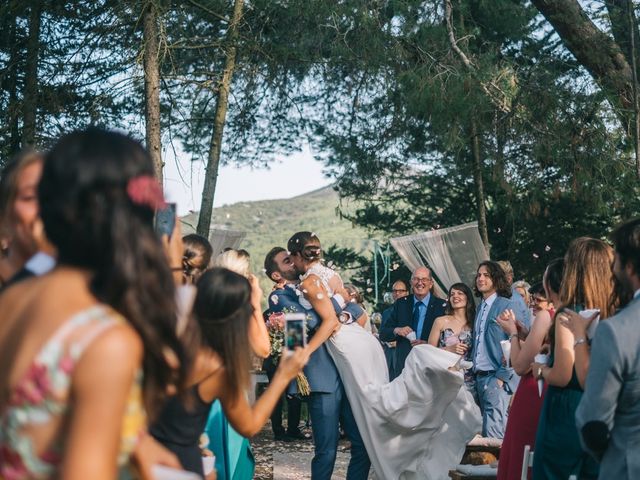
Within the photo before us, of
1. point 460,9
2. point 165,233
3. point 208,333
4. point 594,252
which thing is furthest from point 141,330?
point 460,9

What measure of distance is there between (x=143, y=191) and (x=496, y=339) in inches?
305

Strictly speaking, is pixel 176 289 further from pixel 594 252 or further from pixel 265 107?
pixel 265 107

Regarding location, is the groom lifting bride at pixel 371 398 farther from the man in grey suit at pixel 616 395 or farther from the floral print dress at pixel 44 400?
the floral print dress at pixel 44 400

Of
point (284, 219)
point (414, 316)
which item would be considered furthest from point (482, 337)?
point (284, 219)

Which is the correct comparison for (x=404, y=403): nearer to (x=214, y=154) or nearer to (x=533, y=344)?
(x=533, y=344)

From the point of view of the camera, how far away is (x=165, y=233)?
313 centimetres

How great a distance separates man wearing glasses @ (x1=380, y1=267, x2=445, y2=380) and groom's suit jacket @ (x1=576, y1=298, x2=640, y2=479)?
275 inches

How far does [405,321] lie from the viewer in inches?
436

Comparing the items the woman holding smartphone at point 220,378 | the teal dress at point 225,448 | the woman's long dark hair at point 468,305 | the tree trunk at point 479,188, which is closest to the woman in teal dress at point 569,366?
the teal dress at point 225,448

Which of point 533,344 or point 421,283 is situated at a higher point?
point 421,283

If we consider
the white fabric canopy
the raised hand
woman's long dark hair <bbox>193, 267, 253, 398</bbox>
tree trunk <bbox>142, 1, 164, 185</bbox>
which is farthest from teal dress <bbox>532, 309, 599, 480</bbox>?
the white fabric canopy

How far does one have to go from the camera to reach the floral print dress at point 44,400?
1.64m

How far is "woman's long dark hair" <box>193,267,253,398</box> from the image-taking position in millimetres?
3637

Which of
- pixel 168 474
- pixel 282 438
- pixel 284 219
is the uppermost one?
pixel 284 219
